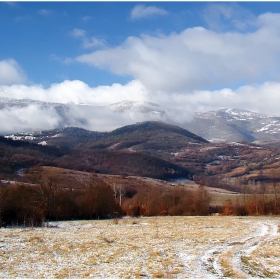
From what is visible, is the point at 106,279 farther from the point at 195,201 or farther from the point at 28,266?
the point at 195,201

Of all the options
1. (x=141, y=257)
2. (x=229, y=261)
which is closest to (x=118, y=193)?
(x=141, y=257)

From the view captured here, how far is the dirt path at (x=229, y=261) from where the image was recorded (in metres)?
19.9

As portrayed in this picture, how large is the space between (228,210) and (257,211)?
7.13 meters

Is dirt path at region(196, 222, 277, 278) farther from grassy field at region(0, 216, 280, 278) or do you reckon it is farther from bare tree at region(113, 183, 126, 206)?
bare tree at region(113, 183, 126, 206)

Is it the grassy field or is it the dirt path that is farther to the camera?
the grassy field

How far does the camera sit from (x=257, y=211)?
83.0 m

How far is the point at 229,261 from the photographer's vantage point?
23.1 m

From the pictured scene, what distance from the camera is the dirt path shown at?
1988 cm

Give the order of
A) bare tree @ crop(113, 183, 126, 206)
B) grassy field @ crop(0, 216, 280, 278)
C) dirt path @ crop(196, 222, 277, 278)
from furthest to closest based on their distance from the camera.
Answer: bare tree @ crop(113, 183, 126, 206)
grassy field @ crop(0, 216, 280, 278)
dirt path @ crop(196, 222, 277, 278)

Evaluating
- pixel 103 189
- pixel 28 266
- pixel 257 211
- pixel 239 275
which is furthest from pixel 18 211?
pixel 257 211

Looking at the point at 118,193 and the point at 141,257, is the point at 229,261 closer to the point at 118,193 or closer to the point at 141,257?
the point at 141,257

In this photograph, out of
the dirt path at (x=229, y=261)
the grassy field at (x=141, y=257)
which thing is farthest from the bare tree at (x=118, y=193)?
the dirt path at (x=229, y=261)

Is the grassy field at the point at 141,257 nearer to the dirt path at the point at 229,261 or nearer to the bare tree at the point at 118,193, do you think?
the dirt path at the point at 229,261

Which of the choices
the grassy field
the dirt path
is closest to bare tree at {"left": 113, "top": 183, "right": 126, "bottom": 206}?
the grassy field
